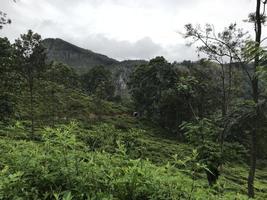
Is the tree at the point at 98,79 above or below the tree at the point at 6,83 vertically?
above

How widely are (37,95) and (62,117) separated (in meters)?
12.4

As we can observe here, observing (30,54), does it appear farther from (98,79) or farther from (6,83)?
(98,79)

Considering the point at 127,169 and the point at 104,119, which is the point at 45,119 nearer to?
the point at 104,119

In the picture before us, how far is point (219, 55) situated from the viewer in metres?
30.6

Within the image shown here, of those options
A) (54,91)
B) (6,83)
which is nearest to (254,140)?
(6,83)

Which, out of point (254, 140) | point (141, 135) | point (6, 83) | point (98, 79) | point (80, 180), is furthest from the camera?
point (98, 79)

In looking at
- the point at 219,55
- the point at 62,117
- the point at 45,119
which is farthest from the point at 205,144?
the point at 62,117

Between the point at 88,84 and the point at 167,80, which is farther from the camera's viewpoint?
the point at 88,84

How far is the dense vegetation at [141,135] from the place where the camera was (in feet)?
11.0

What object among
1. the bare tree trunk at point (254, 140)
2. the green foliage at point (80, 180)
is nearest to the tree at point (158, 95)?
the bare tree trunk at point (254, 140)

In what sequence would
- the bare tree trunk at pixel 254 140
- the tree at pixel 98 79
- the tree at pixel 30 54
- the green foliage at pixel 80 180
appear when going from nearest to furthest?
the green foliage at pixel 80 180, the bare tree trunk at pixel 254 140, the tree at pixel 30 54, the tree at pixel 98 79

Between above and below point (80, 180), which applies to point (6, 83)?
above

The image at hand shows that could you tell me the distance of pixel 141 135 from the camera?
7262 mm

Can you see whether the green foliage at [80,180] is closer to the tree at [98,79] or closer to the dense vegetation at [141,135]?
the dense vegetation at [141,135]
